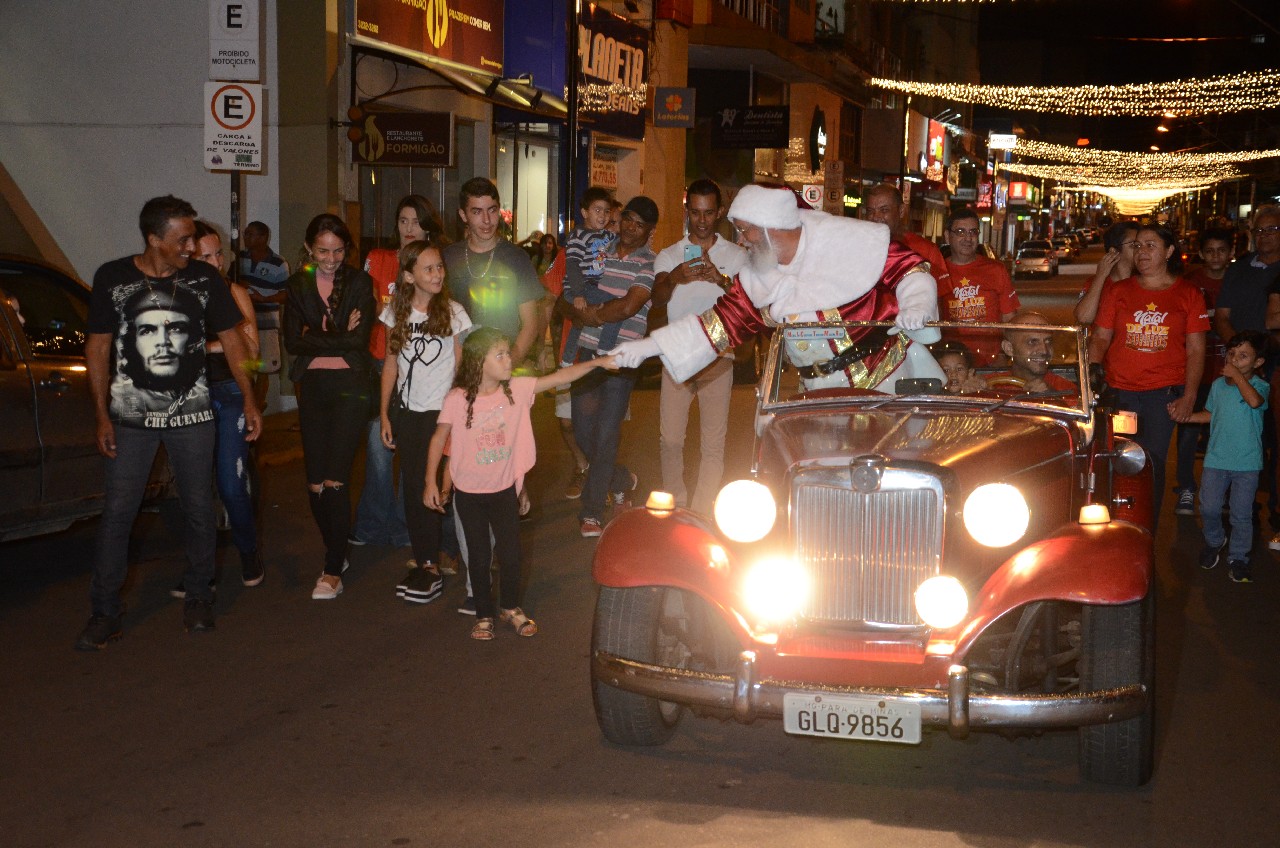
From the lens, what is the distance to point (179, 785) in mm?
4770

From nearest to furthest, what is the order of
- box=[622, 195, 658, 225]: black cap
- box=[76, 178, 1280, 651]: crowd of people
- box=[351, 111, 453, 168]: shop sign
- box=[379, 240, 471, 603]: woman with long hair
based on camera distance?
box=[76, 178, 1280, 651]: crowd of people
box=[379, 240, 471, 603]: woman with long hair
box=[622, 195, 658, 225]: black cap
box=[351, 111, 453, 168]: shop sign

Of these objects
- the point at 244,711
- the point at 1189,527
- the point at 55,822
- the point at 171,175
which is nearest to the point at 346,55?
the point at 171,175

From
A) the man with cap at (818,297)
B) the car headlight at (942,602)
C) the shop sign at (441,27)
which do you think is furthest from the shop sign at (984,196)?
the car headlight at (942,602)

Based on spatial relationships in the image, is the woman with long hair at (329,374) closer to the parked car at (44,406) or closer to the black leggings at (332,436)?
the black leggings at (332,436)

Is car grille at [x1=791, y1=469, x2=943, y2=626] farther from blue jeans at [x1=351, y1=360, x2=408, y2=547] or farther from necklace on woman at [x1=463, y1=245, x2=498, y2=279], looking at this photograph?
blue jeans at [x1=351, y1=360, x2=408, y2=547]

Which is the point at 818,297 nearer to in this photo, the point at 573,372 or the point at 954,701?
the point at 573,372

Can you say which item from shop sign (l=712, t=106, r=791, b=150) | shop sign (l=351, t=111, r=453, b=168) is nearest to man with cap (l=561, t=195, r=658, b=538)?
shop sign (l=351, t=111, r=453, b=168)

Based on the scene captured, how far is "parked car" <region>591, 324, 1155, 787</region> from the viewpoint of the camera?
4523mm

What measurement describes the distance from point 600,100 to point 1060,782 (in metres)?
19.4

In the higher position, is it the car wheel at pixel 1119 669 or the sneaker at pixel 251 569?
the car wheel at pixel 1119 669

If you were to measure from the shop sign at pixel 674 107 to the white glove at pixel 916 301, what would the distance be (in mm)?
18557

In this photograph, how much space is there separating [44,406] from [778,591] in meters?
4.40

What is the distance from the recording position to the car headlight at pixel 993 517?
486 centimetres

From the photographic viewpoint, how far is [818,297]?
246 inches
